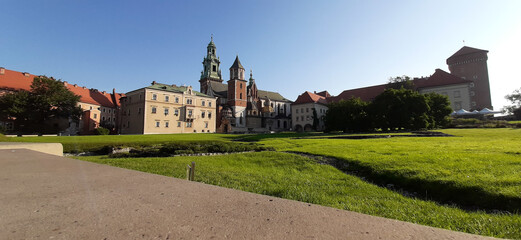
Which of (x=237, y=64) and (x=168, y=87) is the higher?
(x=237, y=64)

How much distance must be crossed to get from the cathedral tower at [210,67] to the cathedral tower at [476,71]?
8526 centimetres

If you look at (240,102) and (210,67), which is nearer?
(240,102)

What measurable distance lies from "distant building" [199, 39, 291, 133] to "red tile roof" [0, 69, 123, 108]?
92.5ft

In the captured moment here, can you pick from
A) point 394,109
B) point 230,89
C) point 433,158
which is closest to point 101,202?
point 433,158

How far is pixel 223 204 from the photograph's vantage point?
2371mm

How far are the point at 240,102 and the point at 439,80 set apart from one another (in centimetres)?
5850

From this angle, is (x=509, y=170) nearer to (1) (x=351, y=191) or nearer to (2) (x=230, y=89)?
(1) (x=351, y=191)

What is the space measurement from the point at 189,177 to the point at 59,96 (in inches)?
1997

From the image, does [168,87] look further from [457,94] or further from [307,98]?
[457,94]

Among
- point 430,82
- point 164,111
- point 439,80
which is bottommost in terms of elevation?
point 164,111

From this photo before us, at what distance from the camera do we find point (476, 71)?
2918 inches

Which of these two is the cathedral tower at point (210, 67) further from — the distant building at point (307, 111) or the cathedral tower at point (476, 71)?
the cathedral tower at point (476, 71)

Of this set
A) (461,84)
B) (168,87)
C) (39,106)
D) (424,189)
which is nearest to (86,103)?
(39,106)

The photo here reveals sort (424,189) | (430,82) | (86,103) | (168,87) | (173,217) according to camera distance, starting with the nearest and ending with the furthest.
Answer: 1. (173,217)
2. (424,189)
3. (86,103)
4. (168,87)
5. (430,82)
